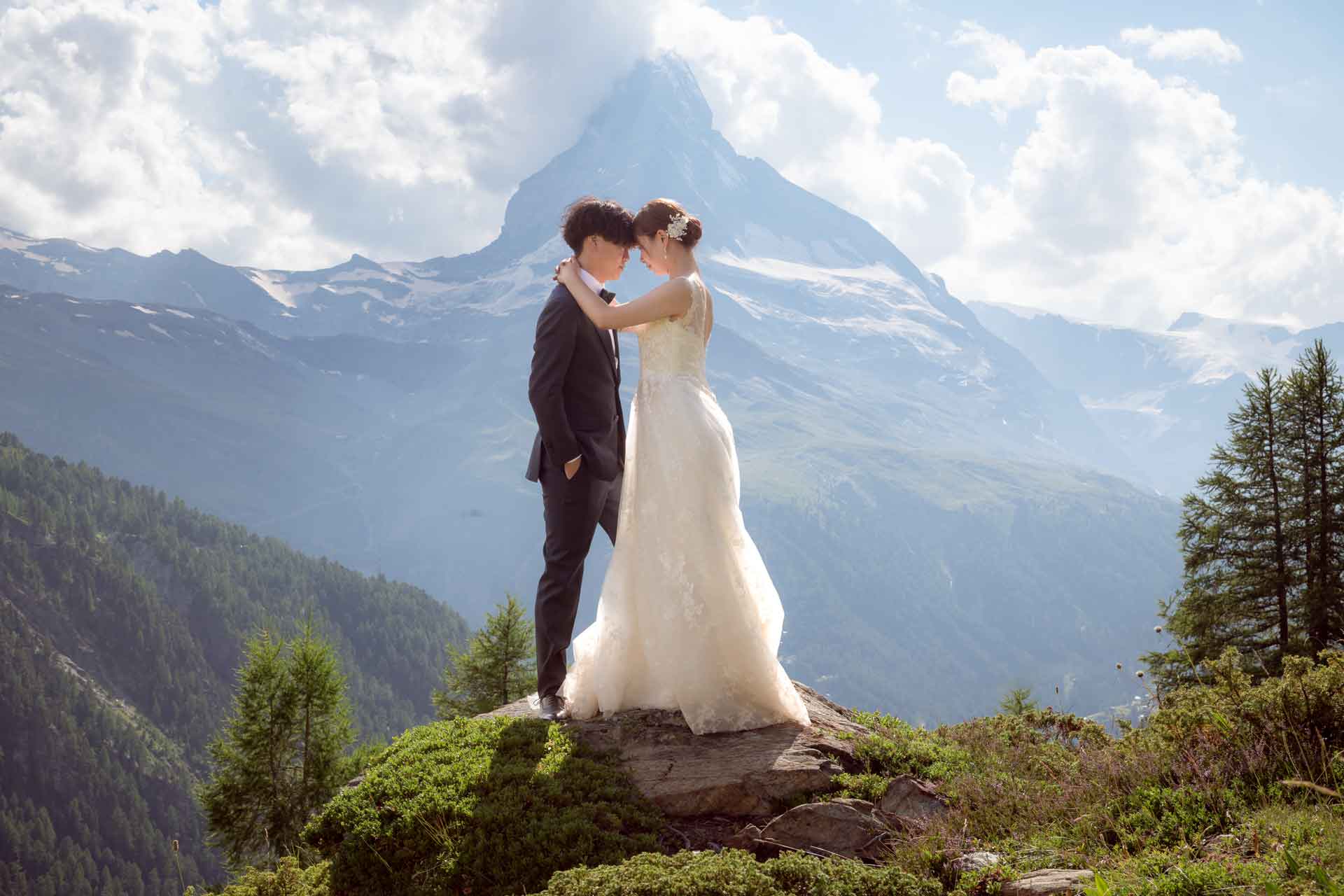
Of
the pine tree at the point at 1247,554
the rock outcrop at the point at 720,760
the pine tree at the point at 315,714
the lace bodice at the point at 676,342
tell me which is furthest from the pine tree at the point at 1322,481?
the pine tree at the point at 315,714

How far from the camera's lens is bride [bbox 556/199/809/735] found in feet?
24.8

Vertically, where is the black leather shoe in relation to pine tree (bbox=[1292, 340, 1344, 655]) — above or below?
below

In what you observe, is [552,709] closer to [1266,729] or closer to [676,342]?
[676,342]

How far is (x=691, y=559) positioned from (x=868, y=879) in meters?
3.26

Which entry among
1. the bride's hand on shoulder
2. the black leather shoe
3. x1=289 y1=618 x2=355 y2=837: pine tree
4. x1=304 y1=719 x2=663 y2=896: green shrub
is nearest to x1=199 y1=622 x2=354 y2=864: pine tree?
x1=289 y1=618 x2=355 y2=837: pine tree

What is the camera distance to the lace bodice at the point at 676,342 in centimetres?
796

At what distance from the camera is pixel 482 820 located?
639 centimetres

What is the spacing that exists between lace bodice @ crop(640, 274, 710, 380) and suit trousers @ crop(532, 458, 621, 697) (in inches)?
43.6

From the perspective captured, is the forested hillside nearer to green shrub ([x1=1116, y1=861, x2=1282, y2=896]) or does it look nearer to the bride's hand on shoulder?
the bride's hand on shoulder

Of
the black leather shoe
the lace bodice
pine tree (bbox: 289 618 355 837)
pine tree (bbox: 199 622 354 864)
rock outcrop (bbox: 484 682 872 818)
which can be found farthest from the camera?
pine tree (bbox: 289 618 355 837)

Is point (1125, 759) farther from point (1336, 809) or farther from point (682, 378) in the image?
point (682, 378)

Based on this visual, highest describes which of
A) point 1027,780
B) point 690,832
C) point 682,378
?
point 682,378

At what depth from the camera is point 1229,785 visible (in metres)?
5.61

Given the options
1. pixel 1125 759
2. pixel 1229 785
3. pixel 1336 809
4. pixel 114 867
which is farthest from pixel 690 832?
pixel 114 867
